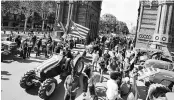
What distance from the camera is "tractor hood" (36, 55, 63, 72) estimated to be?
6763 mm

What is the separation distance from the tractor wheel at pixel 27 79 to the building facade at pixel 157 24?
15.1 m

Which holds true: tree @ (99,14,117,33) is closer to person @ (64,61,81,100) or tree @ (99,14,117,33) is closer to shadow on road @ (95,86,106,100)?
shadow on road @ (95,86,106,100)

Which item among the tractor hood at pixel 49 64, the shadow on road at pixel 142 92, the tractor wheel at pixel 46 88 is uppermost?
the tractor hood at pixel 49 64

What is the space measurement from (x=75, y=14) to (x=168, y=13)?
13053 millimetres

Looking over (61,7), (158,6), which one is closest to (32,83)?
(158,6)

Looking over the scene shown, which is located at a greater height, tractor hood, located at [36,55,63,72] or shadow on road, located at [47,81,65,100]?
tractor hood, located at [36,55,63,72]

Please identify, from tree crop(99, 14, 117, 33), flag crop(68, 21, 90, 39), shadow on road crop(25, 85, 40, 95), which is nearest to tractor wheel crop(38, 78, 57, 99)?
shadow on road crop(25, 85, 40, 95)

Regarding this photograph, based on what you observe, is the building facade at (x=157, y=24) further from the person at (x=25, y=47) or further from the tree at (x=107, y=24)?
the tree at (x=107, y=24)

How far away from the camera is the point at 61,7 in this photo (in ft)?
86.4

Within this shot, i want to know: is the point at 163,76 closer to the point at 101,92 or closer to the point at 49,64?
the point at 101,92

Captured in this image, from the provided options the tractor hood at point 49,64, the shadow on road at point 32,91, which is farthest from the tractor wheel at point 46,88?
the shadow on road at point 32,91

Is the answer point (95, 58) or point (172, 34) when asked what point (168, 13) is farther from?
point (95, 58)

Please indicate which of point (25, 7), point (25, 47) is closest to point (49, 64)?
point (25, 47)

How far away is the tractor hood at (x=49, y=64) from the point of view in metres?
6.76
